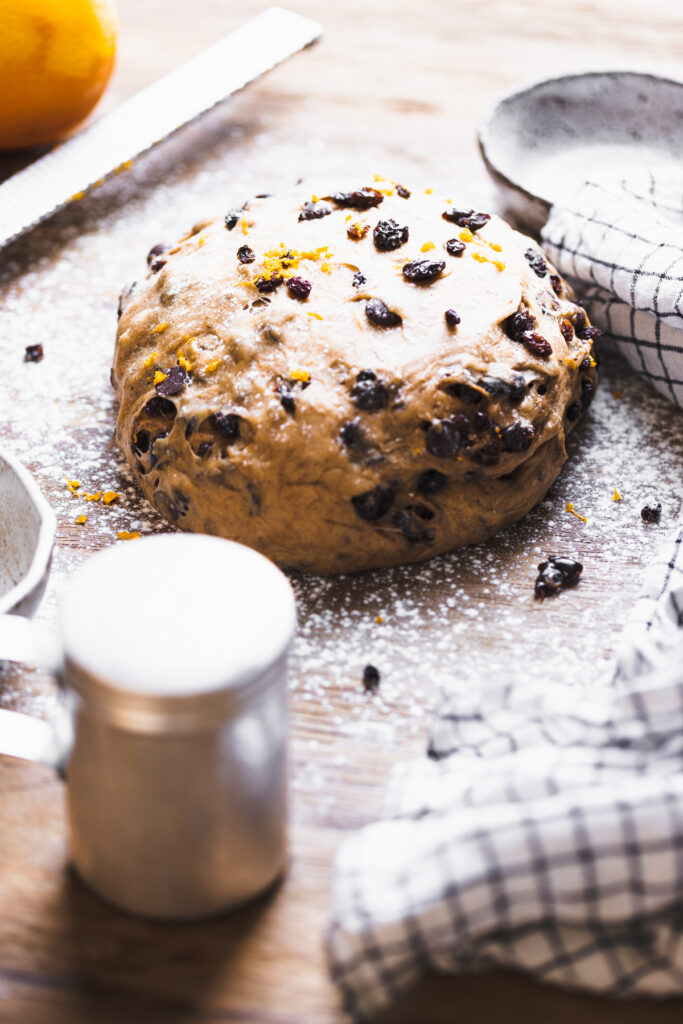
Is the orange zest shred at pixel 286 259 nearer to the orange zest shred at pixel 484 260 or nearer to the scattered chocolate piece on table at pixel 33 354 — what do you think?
the orange zest shred at pixel 484 260

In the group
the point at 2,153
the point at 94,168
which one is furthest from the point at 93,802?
the point at 2,153

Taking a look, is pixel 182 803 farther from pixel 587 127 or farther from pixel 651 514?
pixel 587 127

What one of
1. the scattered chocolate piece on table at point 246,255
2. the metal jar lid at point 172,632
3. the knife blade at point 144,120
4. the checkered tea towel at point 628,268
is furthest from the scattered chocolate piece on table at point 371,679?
the knife blade at point 144,120

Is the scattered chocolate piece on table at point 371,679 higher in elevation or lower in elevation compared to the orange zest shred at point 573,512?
lower

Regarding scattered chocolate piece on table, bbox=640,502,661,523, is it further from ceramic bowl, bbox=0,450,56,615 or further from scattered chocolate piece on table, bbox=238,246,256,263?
ceramic bowl, bbox=0,450,56,615

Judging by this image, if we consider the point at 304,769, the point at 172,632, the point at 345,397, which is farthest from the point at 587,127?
the point at 172,632

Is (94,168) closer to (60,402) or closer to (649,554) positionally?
(60,402)

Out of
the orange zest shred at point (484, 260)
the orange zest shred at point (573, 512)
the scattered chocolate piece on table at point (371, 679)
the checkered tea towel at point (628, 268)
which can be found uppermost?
the orange zest shred at point (484, 260)
